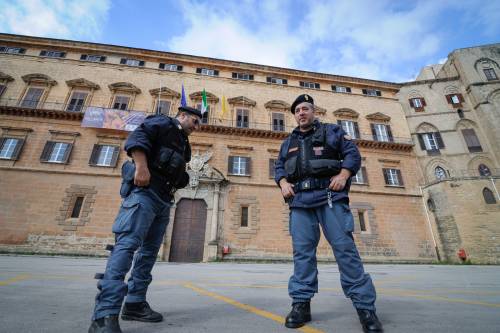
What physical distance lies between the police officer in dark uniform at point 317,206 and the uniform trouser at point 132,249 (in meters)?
1.20

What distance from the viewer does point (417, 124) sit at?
20047mm

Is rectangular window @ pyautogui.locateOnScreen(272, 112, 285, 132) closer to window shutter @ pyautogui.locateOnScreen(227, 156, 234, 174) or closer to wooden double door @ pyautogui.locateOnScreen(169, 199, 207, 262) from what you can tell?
window shutter @ pyautogui.locateOnScreen(227, 156, 234, 174)

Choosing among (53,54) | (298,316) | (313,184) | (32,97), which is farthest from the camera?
(53,54)

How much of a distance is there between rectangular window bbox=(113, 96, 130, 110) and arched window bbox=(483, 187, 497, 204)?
24938 millimetres

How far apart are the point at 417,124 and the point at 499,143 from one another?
18.0 ft

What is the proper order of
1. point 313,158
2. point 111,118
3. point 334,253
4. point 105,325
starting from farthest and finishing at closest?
point 111,118 → point 313,158 → point 334,253 → point 105,325

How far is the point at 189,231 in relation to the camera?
1371 centimetres

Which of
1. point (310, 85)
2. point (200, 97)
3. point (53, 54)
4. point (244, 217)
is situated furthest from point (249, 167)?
point (53, 54)

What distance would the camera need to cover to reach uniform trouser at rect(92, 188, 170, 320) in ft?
4.82

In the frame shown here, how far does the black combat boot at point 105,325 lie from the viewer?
4.48ft

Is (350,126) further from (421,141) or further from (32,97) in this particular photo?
(32,97)

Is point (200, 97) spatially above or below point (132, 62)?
below

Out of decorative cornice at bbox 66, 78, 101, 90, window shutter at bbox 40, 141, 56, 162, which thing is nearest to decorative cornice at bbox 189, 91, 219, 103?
decorative cornice at bbox 66, 78, 101, 90

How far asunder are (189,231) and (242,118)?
9224 mm
